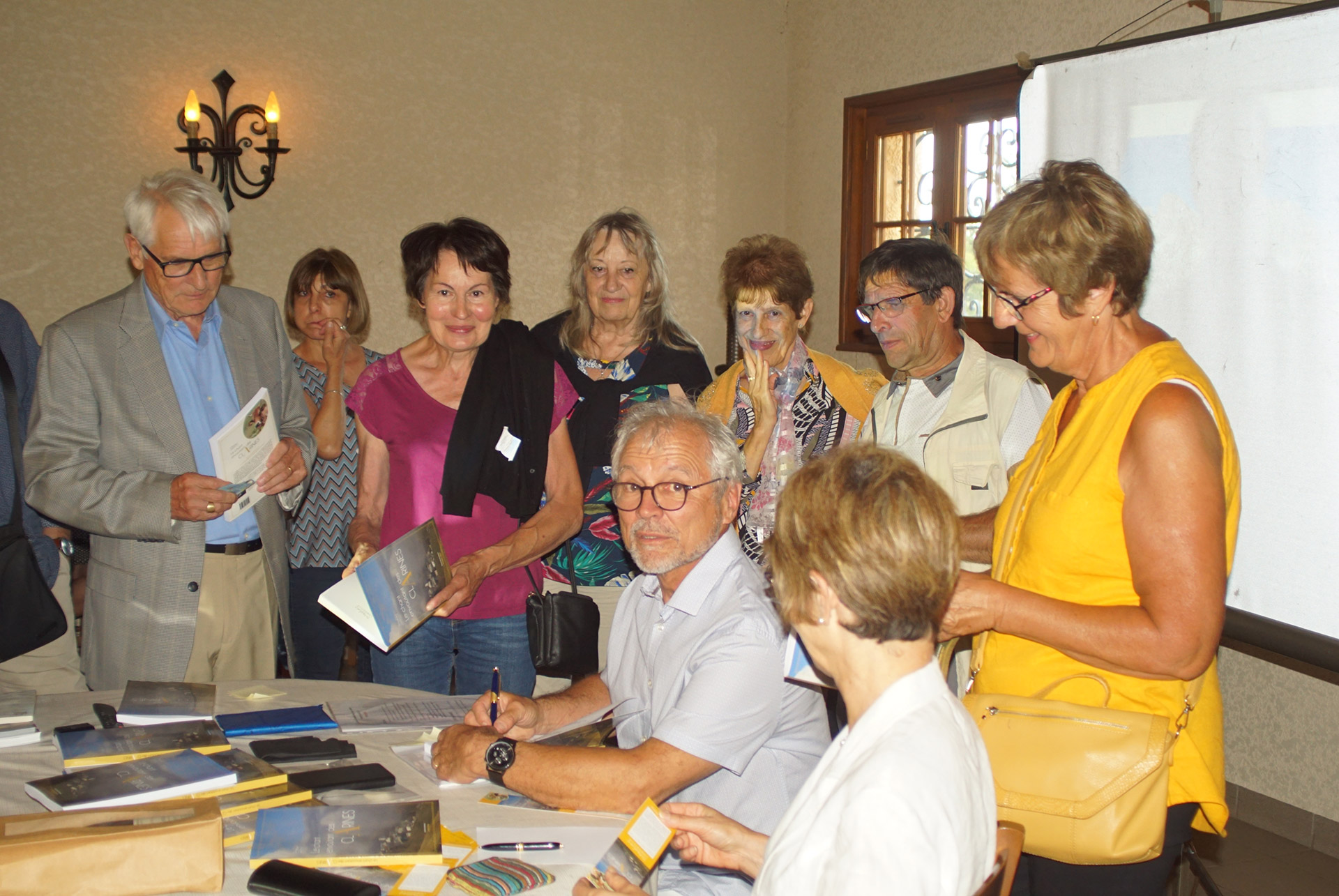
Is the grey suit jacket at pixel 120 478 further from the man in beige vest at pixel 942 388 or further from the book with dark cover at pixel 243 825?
the man in beige vest at pixel 942 388

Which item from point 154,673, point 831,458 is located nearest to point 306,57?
point 154,673

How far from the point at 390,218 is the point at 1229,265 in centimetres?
395

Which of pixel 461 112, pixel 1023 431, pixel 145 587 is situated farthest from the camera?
pixel 461 112

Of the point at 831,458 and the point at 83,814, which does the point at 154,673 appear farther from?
the point at 831,458

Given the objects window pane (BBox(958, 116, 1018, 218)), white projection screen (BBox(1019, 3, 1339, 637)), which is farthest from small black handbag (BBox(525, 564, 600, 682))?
window pane (BBox(958, 116, 1018, 218))

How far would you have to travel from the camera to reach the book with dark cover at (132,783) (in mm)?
1573

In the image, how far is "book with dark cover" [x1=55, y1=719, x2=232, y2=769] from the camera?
176 cm

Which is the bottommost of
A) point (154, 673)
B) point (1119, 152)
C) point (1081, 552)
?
point (154, 673)

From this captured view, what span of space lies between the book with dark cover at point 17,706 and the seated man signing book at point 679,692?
0.84 m

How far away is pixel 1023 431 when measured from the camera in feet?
8.77

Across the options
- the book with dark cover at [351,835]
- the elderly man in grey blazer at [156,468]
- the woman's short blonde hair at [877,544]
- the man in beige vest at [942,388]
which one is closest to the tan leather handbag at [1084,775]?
the woman's short blonde hair at [877,544]

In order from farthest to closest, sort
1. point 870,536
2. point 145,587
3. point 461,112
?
point 461,112 < point 145,587 < point 870,536

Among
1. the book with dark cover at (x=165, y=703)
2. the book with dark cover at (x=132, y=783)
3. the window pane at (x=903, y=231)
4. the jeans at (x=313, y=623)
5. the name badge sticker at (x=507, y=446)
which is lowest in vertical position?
the jeans at (x=313, y=623)

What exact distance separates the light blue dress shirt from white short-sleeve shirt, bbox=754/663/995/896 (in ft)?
6.12
